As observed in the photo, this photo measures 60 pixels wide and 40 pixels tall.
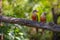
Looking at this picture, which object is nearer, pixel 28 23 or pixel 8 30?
pixel 28 23

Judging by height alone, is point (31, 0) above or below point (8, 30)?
above

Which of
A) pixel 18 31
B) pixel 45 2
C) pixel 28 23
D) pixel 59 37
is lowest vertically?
pixel 59 37

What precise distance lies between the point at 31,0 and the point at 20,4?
0.36m

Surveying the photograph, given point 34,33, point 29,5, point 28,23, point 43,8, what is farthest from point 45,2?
point 28,23

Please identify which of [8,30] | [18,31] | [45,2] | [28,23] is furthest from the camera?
[45,2]

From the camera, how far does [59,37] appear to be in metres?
5.71

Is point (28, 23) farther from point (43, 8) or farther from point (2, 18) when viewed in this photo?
point (43, 8)

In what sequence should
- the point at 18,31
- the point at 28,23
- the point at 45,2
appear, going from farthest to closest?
1. the point at 45,2
2. the point at 18,31
3. the point at 28,23

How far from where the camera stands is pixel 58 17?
18.1 ft

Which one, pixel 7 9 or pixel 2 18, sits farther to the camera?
pixel 7 9

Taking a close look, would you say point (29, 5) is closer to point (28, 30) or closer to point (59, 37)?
point (28, 30)

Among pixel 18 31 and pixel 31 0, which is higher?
pixel 31 0

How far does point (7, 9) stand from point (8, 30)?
134 cm

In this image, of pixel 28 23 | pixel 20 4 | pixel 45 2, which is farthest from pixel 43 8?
pixel 28 23
